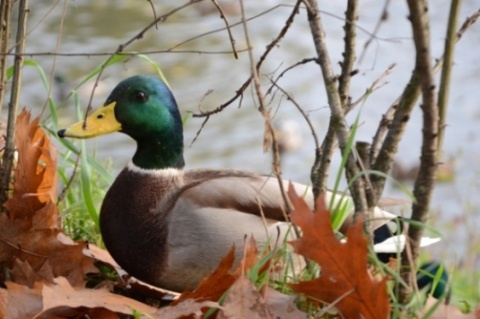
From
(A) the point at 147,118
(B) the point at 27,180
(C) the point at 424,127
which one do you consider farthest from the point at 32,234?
(C) the point at 424,127

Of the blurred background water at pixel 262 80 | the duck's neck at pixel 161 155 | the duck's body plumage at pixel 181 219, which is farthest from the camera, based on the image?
the blurred background water at pixel 262 80

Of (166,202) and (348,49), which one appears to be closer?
(348,49)

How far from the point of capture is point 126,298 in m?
2.72

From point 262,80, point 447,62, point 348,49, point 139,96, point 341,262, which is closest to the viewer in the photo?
point 341,262

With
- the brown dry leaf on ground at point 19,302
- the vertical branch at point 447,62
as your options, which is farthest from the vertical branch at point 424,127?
the brown dry leaf on ground at point 19,302

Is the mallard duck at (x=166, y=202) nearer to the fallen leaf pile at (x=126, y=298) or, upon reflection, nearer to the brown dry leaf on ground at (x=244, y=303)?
the fallen leaf pile at (x=126, y=298)

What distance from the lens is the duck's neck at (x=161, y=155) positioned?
3625mm

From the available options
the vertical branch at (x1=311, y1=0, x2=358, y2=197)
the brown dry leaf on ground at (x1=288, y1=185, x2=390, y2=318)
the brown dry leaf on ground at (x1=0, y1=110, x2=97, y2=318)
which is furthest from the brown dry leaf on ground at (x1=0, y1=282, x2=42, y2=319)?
the vertical branch at (x1=311, y1=0, x2=358, y2=197)

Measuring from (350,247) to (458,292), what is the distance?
2.31 meters

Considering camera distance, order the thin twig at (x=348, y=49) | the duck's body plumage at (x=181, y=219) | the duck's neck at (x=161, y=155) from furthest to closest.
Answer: the duck's neck at (x=161, y=155)
the duck's body plumage at (x=181, y=219)
the thin twig at (x=348, y=49)

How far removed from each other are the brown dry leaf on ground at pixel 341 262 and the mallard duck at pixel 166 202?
915 mm

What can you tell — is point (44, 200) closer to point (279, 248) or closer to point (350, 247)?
Result: point (279, 248)

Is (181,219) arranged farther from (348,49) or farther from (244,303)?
(244,303)

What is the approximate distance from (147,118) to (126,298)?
0.99 m
